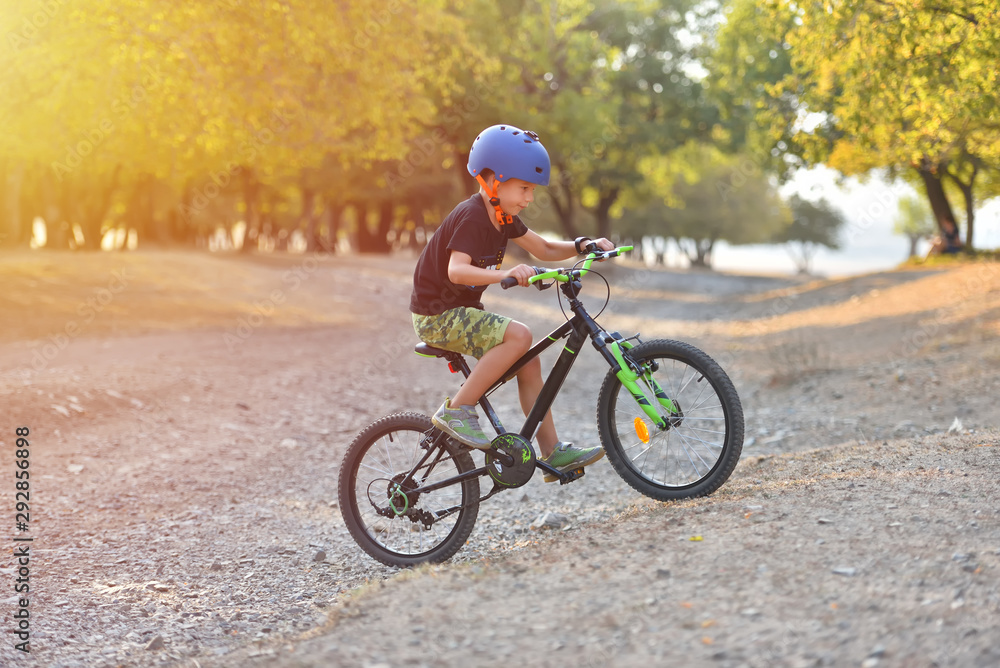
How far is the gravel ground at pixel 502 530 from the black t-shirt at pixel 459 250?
4.61 feet

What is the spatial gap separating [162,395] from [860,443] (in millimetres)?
7130

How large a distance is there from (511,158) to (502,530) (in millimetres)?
2565

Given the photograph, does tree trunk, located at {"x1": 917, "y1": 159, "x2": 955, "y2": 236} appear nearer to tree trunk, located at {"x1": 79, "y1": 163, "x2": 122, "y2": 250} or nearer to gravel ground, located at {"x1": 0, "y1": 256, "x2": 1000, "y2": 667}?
gravel ground, located at {"x1": 0, "y1": 256, "x2": 1000, "y2": 667}

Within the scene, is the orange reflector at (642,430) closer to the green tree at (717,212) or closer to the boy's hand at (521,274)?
the boy's hand at (521,274)

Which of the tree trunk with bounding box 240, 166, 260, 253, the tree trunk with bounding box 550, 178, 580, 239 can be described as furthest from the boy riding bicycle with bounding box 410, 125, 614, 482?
the tree trunk with bounding box 550, 178, 580, 239

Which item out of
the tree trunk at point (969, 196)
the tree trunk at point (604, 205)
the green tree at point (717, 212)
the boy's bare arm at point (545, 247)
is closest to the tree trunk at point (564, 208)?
the tree trunk at point (604, 205)

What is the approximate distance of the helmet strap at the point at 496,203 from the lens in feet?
14.1

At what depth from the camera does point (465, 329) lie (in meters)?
4.39

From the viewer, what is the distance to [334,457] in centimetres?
754

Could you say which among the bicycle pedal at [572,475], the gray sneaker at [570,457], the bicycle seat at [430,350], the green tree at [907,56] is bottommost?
the bicycle pedal at [572,475]

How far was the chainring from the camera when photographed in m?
4.42

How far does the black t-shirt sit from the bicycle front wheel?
2.99 feet

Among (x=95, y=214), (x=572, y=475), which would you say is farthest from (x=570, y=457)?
(x=95, y=214)

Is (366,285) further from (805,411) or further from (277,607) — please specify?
(277,607)
